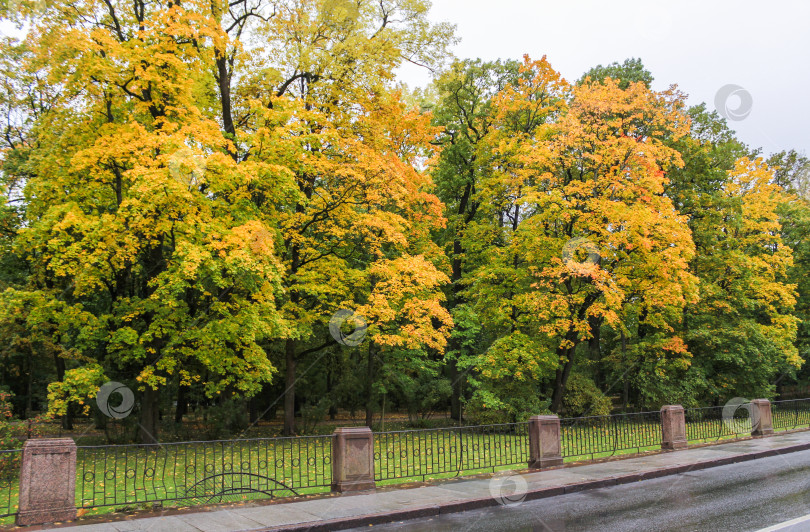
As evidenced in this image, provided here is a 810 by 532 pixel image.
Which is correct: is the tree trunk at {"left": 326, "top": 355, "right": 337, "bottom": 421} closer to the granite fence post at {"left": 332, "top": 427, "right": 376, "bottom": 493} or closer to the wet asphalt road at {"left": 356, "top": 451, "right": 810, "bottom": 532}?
the granite fence post at {"left": 332, "top": 427, "right": 376, "bottom": 493}

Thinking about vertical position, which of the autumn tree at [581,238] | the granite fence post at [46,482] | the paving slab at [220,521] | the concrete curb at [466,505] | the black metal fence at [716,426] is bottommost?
the black metal fence at [716,426]

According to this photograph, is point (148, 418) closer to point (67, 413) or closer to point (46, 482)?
point (67, 413)

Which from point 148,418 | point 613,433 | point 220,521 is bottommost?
point 613,433

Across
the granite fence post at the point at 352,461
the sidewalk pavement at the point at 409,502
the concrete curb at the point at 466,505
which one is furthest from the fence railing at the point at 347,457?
the concrete curb at the point at 466,505

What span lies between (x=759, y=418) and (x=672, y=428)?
6.11 m

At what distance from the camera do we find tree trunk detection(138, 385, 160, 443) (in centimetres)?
1797

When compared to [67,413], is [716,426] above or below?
below

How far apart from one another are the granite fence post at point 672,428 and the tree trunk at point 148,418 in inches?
645

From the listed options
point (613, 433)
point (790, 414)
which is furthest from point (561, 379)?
point (790, 414)

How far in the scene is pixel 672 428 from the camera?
54.8 ft

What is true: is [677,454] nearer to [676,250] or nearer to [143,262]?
[676,250]

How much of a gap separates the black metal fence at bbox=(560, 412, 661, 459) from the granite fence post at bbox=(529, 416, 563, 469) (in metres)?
1.50

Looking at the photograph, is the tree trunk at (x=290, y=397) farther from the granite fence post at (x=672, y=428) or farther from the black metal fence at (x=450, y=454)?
the granite fence post at (x=672, y=428)

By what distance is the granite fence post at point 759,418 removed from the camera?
2011 cm
